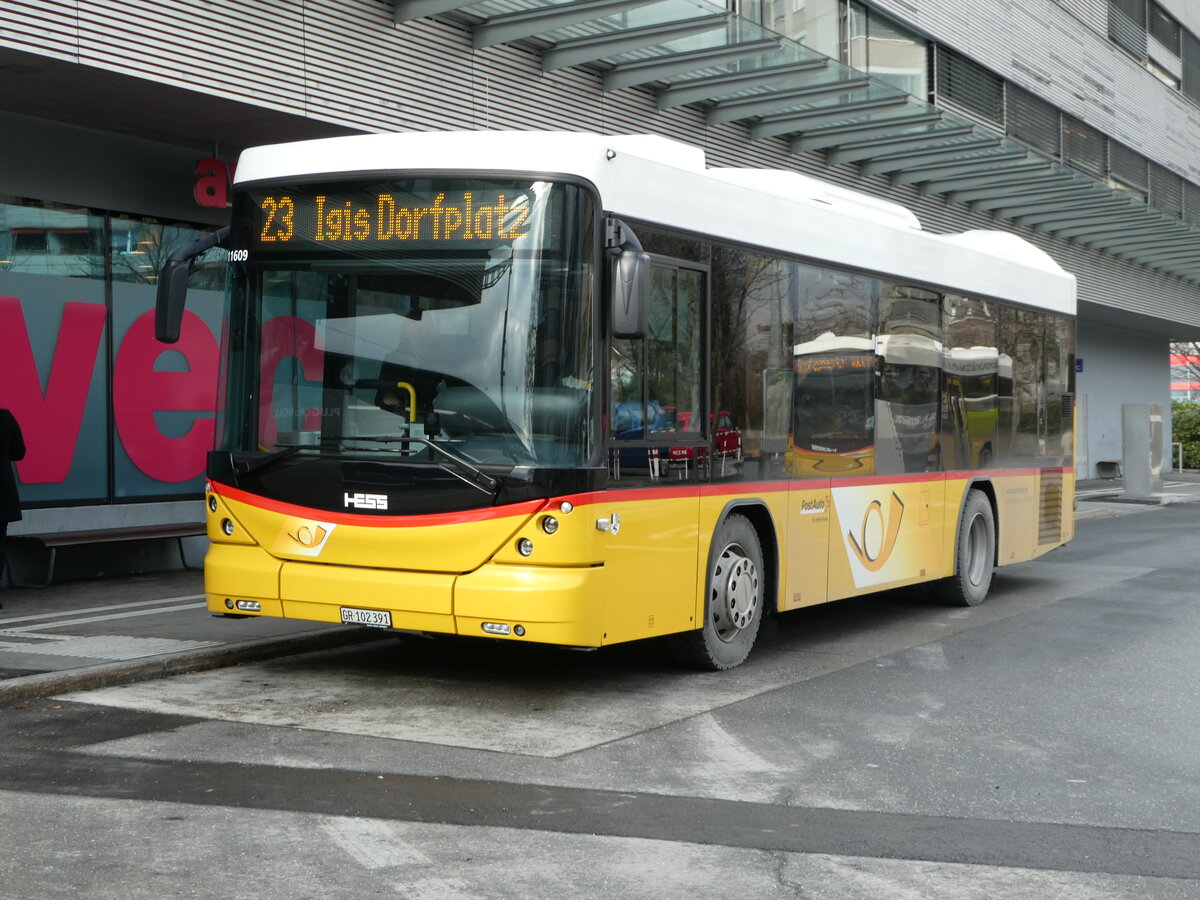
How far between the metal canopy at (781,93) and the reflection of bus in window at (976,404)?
180 inches

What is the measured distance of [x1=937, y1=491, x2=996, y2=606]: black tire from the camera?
42.8ft

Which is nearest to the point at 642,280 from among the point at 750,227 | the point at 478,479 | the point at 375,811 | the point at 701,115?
the point at 478,479

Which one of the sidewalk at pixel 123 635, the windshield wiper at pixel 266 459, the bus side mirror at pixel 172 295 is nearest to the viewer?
the windshield wiper at pixel 266 459

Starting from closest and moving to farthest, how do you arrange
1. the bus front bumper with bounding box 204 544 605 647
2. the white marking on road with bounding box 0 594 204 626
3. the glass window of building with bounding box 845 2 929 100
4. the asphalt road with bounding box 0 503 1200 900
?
the asphalt road with bounding box 0 503 1200 900 < the bus front bumper with bounding box 204 544 605 647 < the white marking on road with bounding box 0 594 204 626 < the glass window of building with bounding box 845 2 929 100

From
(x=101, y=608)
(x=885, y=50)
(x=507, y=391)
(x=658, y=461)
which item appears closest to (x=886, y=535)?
(x=658, y=461)

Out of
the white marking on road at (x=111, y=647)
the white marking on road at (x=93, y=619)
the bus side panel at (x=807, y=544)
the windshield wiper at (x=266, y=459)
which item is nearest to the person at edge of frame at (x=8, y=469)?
the white marking on road at (x=93, y=619)

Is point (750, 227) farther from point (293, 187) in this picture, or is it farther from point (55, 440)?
point (55, 440)

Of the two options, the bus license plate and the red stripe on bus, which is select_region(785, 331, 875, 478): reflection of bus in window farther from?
the bus license plate

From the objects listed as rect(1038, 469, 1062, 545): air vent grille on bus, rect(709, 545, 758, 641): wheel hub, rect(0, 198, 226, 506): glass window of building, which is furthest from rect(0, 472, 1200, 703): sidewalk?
rect(1038, 469, 1062, 545): air vent grille on bus

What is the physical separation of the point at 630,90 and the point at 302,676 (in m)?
10.4

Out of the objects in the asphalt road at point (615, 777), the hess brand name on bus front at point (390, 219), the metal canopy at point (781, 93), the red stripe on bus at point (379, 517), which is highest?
the metal canopy at point (781, 93)

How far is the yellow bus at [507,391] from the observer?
7777 millimetres

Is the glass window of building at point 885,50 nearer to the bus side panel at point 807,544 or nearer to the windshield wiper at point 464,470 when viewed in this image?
the bus side panel at point 807,544

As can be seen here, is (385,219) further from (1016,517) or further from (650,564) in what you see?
(1016,517)
